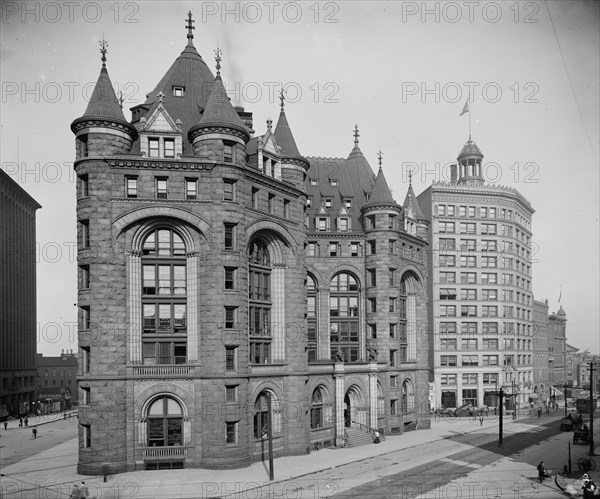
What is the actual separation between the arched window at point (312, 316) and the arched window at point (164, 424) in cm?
2152

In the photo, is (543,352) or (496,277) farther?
(543,352)

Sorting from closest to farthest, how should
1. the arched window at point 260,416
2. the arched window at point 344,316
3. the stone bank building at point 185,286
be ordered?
the stone bank building at point 185,286 < the arched window at point 260,416 < the arched window at point 344,316

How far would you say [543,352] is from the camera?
4680 inches

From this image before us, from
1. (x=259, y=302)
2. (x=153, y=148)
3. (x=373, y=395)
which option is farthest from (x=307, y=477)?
(x=153, y=148)

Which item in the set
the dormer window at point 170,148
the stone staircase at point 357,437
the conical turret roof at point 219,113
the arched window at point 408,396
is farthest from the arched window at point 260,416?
the arched window at point 408,396

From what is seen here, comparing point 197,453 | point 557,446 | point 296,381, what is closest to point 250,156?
point 296,381

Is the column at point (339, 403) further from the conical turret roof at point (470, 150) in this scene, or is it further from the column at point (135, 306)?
the conical turret roof at point (470, 150)

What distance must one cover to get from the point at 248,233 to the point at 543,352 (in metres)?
92.8

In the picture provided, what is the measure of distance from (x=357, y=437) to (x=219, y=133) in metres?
32.6

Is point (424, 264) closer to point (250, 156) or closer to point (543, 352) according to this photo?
point (250, 156)

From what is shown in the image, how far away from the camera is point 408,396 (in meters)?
67.6

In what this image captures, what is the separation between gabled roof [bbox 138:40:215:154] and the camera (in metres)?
48.3

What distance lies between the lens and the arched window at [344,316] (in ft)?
209

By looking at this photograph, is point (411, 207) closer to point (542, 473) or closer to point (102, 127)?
point (542, 473)
